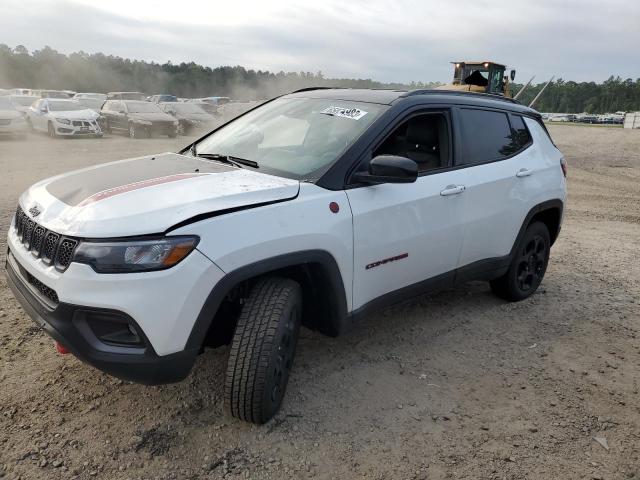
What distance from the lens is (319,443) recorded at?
274cm

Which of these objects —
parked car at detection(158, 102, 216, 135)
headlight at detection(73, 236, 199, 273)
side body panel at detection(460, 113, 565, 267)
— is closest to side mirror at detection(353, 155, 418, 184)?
side body panel at detection(460, 113, 565, 267)

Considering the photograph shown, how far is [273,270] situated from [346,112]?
134 cm

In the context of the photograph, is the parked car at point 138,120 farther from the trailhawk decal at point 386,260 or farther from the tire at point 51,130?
the trailhawk decal at point 386,260

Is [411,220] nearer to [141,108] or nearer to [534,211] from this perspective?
[534,211]

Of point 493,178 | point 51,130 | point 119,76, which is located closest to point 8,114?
point 51,130

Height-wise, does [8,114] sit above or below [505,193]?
below

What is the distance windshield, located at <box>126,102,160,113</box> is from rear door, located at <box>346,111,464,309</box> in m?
18.6

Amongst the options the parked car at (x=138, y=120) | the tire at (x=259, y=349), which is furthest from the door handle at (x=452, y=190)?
the parked car at (x=138, y=120)

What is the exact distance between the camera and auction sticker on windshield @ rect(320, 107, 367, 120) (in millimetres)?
3434

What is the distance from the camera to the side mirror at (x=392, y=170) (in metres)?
2.93

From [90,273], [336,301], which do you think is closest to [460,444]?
[336,301]

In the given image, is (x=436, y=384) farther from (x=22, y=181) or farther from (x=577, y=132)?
(x=577, y=132)

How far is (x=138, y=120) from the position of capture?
1973cm

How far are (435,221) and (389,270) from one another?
1.64ft
